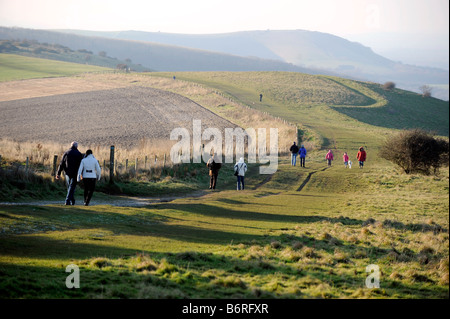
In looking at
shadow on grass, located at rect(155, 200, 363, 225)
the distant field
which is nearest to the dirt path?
shadow on grass, located at rect(155, 200, 363, 225)

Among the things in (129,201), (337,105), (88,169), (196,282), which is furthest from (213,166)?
(337,105)

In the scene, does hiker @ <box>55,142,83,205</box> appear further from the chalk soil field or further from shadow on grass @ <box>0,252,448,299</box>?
the chalk soil field

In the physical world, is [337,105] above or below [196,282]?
above

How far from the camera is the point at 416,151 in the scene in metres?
37.8

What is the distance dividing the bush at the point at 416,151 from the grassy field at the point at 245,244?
19.6ft

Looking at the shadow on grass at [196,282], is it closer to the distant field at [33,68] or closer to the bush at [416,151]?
the bush at [416,151]

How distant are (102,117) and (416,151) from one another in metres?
39.3

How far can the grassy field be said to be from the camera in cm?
930

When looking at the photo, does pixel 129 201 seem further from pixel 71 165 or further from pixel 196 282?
pixel 196 282

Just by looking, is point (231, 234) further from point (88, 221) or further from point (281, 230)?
point (88, 221)

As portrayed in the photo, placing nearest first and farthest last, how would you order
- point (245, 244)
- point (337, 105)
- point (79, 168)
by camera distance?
point (245, 244) → point (79, 168) → point (337, 105)

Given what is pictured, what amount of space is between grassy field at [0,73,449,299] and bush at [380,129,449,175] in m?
5.99
